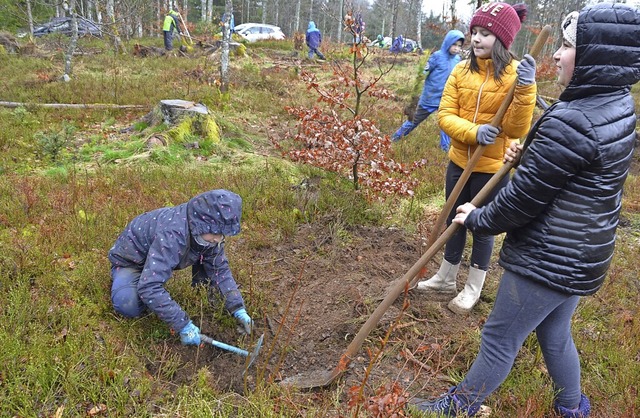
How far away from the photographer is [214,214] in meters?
2.78

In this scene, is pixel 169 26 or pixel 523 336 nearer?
pixel 523 336

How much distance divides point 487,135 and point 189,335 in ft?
7.88

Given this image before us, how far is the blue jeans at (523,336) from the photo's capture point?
2078 mm

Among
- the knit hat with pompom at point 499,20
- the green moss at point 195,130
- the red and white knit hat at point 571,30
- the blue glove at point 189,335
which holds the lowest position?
the blue glove at point 189,335

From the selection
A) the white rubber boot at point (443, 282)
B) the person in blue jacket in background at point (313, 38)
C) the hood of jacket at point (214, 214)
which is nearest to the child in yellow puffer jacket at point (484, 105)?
the white rubber boot at point (443, 282)

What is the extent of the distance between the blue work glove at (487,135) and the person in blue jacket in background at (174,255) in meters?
1.65

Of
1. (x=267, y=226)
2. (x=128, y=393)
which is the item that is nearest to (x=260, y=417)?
(x=128, y=393)

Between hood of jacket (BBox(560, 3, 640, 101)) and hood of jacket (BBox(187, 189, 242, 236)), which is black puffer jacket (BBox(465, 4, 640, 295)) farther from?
hood of jacket (BBox(187, 189, 242, 236))

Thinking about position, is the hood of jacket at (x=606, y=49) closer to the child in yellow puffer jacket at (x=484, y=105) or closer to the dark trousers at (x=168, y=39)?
the child in yellow puffer jacket at (x=484, y=105)

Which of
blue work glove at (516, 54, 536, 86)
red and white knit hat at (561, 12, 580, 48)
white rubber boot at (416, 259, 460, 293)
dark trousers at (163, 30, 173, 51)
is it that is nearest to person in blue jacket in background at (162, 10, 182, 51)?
dark trousers at (163, 30, 173, 51)

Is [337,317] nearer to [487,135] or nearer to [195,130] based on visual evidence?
[487,135]

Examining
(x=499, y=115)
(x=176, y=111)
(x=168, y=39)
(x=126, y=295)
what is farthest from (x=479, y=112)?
(x=168, y=39)

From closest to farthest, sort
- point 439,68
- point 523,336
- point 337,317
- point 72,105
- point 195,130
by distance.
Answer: point 523,336 → point 337,317 → point 439,68 → point 195,130 → point 72,105

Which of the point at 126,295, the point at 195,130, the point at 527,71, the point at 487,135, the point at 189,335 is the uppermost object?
the point at 527,71
